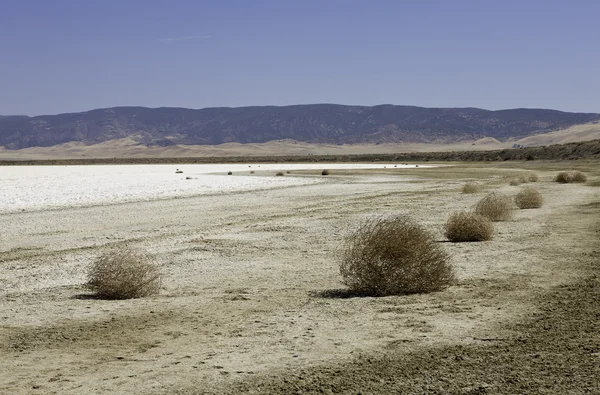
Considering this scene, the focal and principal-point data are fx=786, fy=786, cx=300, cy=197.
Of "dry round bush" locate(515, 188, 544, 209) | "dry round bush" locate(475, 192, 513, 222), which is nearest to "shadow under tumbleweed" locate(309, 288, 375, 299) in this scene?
"dry round bush" locate(475, 192, 513, 222)

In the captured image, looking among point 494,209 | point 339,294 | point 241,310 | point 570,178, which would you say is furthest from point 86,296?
point 570,178

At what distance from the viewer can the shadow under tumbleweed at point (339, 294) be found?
1086 centimetres

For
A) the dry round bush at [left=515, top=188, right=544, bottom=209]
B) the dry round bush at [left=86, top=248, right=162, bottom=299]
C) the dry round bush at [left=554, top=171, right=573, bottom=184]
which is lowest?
the dry round bush at [left=554, top=171, right=573, bottom=184]

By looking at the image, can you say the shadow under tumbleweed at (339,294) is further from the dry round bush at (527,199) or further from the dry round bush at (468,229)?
the dry round bush at (527,199)

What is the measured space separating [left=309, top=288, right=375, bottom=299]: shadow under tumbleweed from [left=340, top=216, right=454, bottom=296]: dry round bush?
0.14 ft

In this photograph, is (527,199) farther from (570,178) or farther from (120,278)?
(570,178)

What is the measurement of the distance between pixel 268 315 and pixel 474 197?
2345 centimetres

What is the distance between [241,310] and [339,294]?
164cm

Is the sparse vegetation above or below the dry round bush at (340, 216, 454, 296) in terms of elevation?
below

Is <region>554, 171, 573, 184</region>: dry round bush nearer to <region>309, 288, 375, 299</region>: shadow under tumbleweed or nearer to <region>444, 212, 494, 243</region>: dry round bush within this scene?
<region>444, 212, 494, 243</region>: dry round bush

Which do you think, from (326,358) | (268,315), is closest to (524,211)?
(268,315)

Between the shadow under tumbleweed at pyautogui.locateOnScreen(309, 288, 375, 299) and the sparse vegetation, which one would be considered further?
the sparse vegetation

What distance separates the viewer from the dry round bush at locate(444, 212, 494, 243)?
55.3 feet

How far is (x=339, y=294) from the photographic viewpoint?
1104cm
